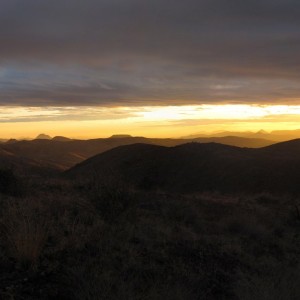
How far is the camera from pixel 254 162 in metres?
46.3

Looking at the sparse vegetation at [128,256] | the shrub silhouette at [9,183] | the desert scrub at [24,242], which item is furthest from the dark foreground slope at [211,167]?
the desert scrub at [24,242]

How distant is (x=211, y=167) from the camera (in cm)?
4838

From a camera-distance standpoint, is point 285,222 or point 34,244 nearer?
point 34,244

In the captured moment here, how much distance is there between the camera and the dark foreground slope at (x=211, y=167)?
4062 centimetres

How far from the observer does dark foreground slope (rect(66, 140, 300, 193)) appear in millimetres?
40625

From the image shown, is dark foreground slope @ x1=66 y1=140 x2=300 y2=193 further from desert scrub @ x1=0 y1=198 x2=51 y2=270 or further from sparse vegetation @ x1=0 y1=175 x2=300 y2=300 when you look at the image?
desert scrub @ x1=0 y1=198 x2=51 y2=270

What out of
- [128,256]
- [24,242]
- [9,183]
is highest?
[24,242]

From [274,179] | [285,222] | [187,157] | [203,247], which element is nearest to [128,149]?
[187,157]

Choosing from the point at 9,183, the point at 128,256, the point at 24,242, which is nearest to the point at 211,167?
the point at 9,183

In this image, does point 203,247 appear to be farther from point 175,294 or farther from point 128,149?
point 128,149

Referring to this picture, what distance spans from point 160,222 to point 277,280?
5.30 meters

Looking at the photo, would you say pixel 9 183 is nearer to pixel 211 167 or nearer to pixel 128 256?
pixel 128 256

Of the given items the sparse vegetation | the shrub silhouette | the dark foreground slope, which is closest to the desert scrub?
the sparse vegetation

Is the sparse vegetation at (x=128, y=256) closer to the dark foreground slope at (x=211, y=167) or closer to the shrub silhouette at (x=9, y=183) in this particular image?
the shrub silhouette at (x=9, y=183)
